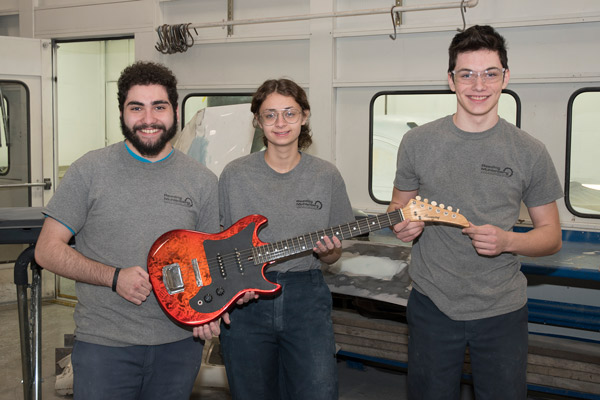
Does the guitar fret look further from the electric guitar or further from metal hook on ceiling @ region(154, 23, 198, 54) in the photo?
metal hook on ceiling @ region(154, 23, 198, 54)

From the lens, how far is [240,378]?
250cm

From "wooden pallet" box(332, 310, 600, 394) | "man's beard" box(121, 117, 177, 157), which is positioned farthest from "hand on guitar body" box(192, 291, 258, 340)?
"wooden pallet" box(332, 310, 600, 394)

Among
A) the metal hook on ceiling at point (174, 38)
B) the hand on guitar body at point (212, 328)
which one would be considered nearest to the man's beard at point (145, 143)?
the hand on guitar body at point (212, 328)

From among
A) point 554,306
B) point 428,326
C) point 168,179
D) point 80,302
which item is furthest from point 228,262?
point 554,306

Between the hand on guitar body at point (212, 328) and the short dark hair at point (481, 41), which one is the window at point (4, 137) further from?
the short dark hair at point (481, 41)

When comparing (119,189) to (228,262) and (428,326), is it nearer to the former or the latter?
(228,262)

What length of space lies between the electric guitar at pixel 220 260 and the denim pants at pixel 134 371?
0.14m

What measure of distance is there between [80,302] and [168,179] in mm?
569

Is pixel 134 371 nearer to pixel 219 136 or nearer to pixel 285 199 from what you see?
pixel 285 199

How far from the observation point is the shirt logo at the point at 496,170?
226 centimetres

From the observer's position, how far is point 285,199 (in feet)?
8.34

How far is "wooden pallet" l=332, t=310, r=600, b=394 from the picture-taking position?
377 cm

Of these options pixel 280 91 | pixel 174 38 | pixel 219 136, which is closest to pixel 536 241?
pixel 280 91

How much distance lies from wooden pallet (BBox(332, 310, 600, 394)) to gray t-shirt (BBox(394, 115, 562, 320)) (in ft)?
5.95
